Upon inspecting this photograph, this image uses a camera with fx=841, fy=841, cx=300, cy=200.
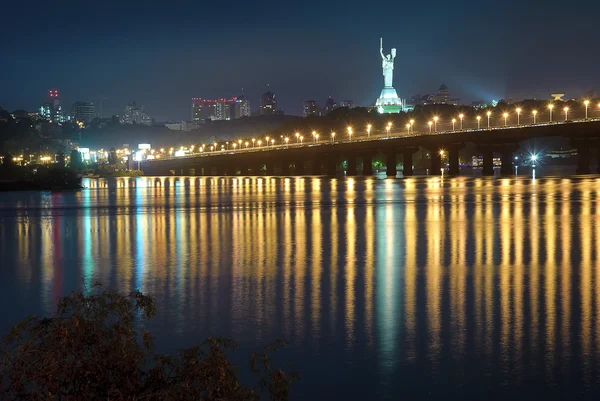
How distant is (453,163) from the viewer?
121812 mm

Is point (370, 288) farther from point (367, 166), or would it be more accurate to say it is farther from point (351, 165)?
point (351, 165)

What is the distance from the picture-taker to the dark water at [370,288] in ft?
35.7

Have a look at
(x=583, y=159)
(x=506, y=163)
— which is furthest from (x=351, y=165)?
(x=583, y=159)

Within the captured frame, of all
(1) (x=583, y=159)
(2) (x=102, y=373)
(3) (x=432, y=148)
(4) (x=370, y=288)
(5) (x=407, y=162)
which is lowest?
(4) (x=370, y=288)

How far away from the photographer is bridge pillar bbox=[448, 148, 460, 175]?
118875mm

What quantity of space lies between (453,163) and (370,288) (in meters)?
107

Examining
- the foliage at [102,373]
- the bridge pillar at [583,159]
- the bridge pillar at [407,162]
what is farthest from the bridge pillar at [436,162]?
the foliage at [102,373]

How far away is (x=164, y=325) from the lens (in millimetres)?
13727

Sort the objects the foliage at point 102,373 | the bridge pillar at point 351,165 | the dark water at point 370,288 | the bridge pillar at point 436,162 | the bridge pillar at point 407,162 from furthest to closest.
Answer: the bridge pillar at point 351,165 < the bridge pillar at point 407,162 < the bridge pillar at point 436,162 < the dark water at point 370,288 < the foliage at point 102,373

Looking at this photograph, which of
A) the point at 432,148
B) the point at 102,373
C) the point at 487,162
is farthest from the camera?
the point at 432,148

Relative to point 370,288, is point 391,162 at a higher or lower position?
higher

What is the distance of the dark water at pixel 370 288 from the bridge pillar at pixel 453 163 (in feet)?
276

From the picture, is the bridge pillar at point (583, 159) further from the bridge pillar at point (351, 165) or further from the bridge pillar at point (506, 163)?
the bridge pillar at point (351, 165)

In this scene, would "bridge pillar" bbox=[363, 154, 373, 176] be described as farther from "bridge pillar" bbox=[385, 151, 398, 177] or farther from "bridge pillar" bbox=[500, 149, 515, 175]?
"bridge pillar" bbox=[500, 149, 515, 175]
